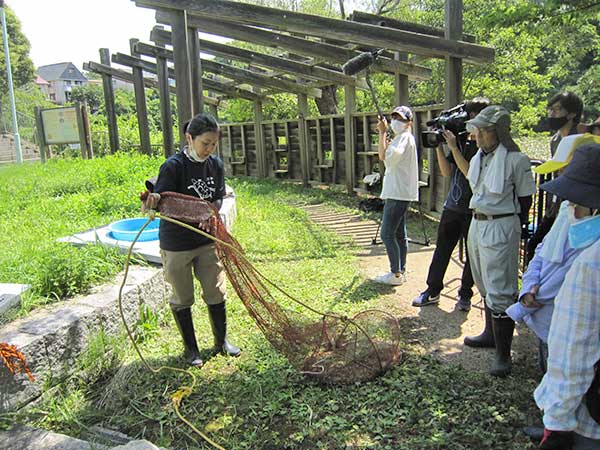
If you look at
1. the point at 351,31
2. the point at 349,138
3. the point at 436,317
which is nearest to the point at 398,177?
the point at 436,317

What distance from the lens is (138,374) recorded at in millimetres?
3383

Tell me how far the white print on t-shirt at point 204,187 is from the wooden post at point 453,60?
13.9ft

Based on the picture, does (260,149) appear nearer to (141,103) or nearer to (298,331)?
(141,103)

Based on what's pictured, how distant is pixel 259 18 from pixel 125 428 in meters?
4.88

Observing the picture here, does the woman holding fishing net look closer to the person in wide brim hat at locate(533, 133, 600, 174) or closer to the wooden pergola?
the person in wide brim hat at locate(533, 133, 600, 174)

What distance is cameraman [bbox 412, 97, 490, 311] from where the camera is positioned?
386 cm

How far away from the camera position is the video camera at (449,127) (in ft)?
12.7

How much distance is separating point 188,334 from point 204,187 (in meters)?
Result: 1.06

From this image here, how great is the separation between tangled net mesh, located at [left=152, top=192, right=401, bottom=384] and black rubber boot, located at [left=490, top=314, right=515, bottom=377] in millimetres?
647

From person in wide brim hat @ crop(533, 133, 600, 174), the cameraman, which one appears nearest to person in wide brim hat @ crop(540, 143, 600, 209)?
person in wide brim hat @ crop(533, 133, 600, 174)

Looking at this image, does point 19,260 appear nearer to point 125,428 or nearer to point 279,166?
point 125,428

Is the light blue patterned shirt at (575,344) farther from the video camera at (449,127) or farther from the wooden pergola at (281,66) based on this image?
the wooden pergola at (281,66)

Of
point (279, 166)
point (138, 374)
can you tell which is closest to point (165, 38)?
point (279, 166)

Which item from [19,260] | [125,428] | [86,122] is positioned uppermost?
[86,122]
